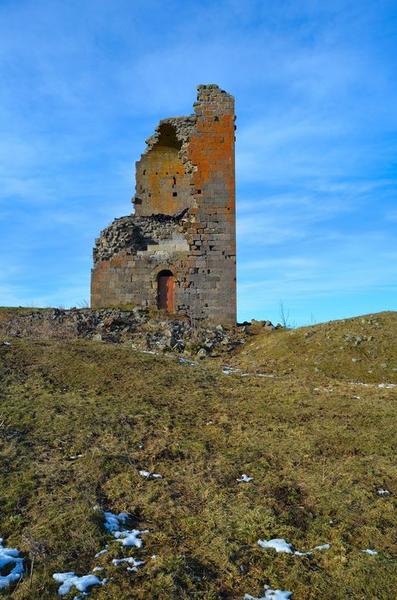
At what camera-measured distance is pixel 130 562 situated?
3.54 meters

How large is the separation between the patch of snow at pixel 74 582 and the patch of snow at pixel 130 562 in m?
0.19

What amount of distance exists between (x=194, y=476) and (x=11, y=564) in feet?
6.05

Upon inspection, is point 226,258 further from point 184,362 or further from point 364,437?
point 364,437

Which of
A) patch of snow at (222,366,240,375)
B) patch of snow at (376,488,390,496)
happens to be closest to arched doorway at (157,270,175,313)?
patch of snow at (222,366,240,375)

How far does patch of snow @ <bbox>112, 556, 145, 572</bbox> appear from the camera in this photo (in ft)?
11.4

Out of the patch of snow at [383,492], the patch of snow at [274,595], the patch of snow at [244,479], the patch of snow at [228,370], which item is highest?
the patch of snow at [228,370]

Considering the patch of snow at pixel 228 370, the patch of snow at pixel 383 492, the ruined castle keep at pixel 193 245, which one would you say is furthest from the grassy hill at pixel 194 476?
the ruined castle keep at pixel 193 245

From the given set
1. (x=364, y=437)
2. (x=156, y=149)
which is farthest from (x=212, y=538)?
(x=156, y=149)

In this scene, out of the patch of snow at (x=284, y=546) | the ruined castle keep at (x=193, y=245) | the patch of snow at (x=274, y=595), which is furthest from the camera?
the ruined castle keep at (x=193, y=245)

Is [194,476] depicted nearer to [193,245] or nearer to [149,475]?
[149,475]

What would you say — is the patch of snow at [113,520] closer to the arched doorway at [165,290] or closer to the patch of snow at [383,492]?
the patch of snow at [383,492]

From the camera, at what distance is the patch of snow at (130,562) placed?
349 cm

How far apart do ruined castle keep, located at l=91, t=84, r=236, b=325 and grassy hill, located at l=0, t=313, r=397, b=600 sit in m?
8.38

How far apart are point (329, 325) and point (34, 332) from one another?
7.16 meters
